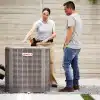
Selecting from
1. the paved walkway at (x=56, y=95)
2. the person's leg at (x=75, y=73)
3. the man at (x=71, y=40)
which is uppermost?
the man at (x=71, y=40)

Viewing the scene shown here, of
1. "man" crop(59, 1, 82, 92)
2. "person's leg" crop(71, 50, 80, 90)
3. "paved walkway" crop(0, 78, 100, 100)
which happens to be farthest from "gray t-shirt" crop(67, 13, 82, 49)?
"paved walkway" crop(0, 78, 100, 100)

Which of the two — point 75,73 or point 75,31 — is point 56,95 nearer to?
point 75,73

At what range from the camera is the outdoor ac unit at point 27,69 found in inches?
313

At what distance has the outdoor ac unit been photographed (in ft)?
26.0

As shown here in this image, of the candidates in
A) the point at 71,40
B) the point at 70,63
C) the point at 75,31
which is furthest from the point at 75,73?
the point at 75,31

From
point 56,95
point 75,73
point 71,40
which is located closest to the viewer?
point 56,95

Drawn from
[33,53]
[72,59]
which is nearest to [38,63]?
[33,53]

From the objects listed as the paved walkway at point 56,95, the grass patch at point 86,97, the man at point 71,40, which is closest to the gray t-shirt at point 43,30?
the man at point 71,40

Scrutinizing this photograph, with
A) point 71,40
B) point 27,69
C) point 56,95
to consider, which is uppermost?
point 71,40

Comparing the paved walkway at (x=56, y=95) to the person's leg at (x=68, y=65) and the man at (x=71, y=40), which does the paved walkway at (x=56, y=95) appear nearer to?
the person's leg at (x=68, y=65)

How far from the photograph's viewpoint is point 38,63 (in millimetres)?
7984

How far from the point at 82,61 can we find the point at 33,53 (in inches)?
110

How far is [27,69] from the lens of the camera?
7992 mm

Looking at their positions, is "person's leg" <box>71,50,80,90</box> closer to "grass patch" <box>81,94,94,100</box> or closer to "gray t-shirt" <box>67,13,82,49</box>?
"gray t-shirt" <box>67,13,82,49</box>
